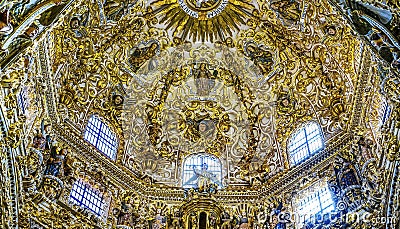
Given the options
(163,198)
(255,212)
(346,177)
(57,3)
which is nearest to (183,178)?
(163,198)

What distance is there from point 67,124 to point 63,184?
8.20ft

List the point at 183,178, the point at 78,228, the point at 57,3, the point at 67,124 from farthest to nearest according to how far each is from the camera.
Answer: the point at 183,178, the point at 67,124, the point at 78,228, the point at 57,3

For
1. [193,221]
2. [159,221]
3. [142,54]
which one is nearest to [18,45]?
[193,221]

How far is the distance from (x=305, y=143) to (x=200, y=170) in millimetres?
4079

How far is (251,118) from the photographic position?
940 inches

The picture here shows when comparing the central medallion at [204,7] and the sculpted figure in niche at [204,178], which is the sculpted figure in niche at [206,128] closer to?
the sculpted figure in niche at [204,178]

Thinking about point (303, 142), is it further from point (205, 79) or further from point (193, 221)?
point (193, 221)

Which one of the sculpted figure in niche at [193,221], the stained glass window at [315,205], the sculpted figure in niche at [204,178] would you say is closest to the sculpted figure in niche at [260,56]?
the sculpted figure in niche at [204,178]

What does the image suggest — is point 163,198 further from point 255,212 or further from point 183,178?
point 255,212

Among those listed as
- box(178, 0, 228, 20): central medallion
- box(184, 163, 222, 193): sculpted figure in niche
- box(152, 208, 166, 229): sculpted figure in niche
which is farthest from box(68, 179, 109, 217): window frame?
box(178, 0, 228, 20): central medallion

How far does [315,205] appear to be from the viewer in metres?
19.9

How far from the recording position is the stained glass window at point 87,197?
19.4 metres

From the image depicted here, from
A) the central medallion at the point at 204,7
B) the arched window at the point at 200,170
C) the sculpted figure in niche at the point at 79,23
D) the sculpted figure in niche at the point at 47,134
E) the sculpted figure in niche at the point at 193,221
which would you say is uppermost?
the central medallion at the point at 204,7

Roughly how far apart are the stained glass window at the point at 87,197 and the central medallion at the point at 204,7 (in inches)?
311
